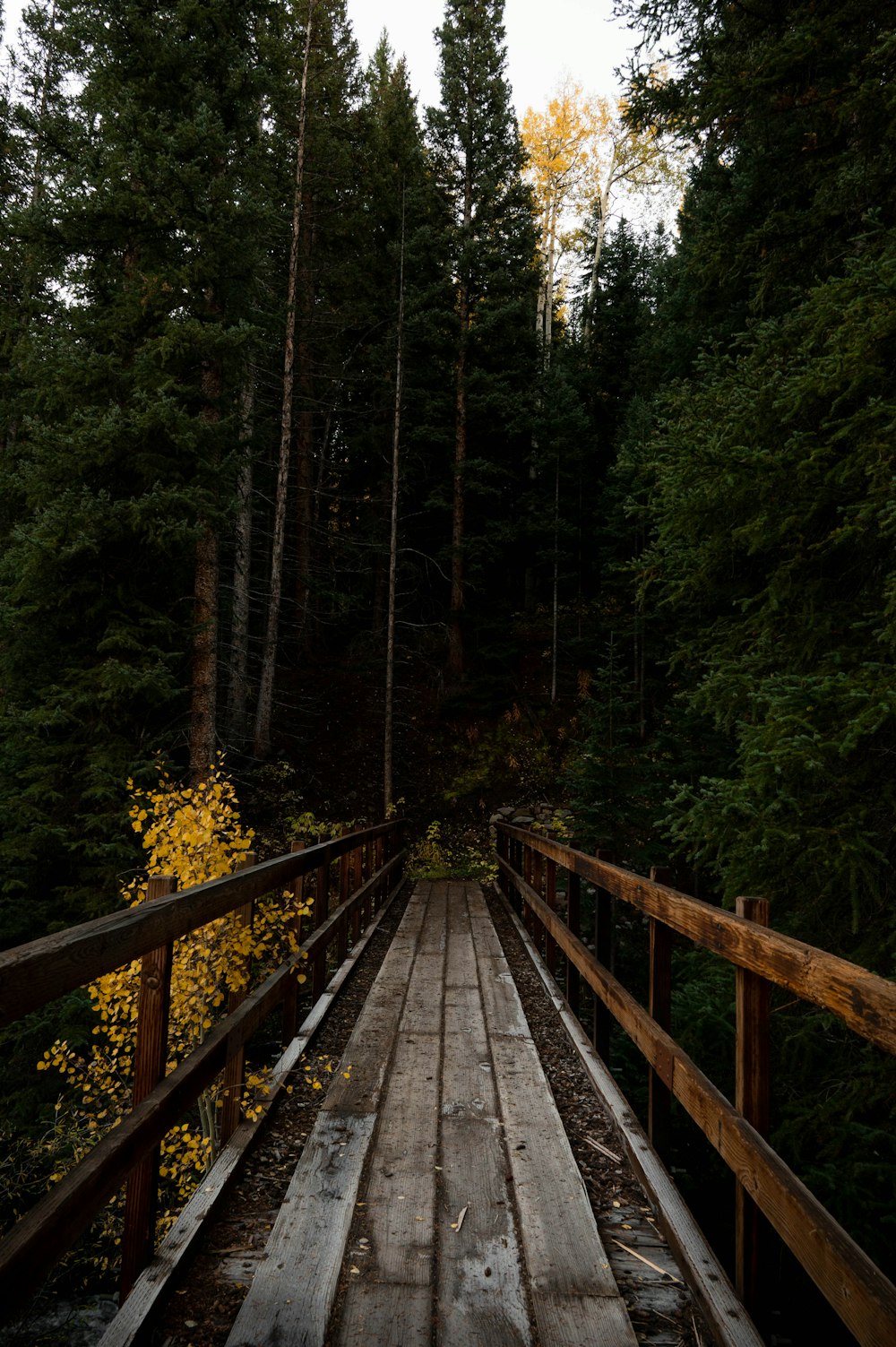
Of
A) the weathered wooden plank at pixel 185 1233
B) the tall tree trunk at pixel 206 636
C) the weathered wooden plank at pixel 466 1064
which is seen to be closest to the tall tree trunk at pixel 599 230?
the tall tree trunk at pixel 206 636

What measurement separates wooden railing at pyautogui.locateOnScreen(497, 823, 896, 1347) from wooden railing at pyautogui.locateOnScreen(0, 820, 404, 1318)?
155 centimetres

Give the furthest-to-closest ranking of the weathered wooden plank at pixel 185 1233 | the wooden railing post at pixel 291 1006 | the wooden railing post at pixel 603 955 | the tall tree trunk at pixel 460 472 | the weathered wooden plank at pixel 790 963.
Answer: the tall tree trunk at pixel 460 472, the wooden railing post at pixel 291 1006, the wooden railing post at pixel 603 955, the weathered wooden plank at pixel 185 1233, the weathered wooden plank at pixel 790 963

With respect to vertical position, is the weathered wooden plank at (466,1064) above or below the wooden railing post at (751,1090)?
below

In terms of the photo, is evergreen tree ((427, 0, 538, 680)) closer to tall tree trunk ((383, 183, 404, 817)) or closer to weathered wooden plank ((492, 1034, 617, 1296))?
tall tree trunk ((383, 183, 404, 817))

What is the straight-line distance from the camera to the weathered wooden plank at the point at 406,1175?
2209mm

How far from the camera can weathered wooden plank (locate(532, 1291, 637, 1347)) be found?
1.85 metres

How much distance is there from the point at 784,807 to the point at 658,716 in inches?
501

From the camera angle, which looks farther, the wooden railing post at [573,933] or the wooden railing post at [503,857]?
the wooden railing post at [503,857]

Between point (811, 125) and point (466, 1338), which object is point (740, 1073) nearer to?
point (466, 1338)

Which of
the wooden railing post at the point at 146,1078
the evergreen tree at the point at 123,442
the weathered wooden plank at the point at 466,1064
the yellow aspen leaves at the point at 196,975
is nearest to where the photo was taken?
the wooden railing post at the point at 146,1078

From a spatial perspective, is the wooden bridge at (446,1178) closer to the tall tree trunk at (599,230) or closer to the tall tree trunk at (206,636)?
the tall tree trunk at (206,636)

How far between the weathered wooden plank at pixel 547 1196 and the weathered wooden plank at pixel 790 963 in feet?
3.28

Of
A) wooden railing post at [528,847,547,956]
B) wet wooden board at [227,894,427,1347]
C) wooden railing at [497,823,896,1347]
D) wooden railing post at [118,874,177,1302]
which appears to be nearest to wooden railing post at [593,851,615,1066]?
wooden railing at [497,823,896,1347]

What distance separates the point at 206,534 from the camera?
430 inches
